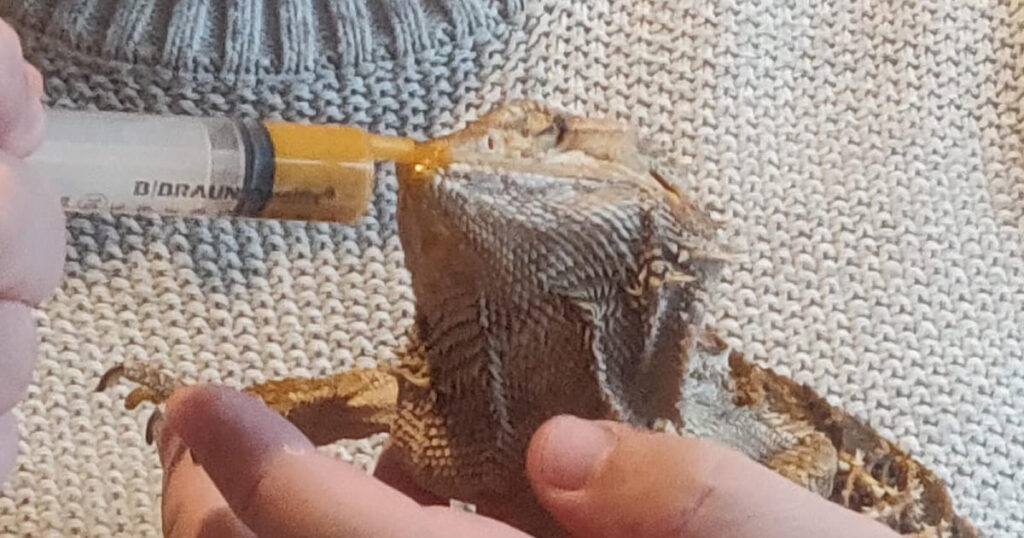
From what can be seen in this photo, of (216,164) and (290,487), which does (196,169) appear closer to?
(216,164)

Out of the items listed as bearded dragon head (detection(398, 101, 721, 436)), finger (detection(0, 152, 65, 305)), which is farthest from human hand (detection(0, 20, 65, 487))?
bearded dragon head (detection(398, 101, 721, 436))

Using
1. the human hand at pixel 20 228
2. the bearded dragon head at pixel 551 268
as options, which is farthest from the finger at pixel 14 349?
the bearded dragon head at pixel 551 268

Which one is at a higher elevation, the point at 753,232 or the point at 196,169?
the point at 196,169

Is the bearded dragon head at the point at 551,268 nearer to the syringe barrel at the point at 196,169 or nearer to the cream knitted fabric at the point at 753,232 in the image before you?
the syringe barrel at the point at 196,169

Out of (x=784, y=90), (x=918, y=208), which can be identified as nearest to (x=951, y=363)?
(x=918, y=208)

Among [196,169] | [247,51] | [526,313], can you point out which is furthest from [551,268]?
[247,51]

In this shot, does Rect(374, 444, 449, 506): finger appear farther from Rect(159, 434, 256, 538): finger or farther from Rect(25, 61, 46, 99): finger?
Rect(25, 61, 46, 99): finger

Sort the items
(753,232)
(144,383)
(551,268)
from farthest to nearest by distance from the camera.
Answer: (753,232) < (144,383) < (551,268)
